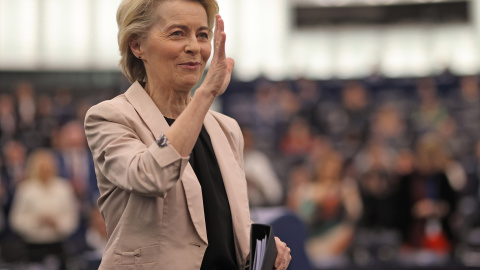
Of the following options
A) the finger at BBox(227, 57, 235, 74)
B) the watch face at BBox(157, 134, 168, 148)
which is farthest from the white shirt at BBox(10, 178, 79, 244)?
the watch face at BBox(157, 134, 168, 148)

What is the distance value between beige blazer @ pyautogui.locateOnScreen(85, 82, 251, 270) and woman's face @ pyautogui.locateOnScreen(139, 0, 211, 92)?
0.37ft

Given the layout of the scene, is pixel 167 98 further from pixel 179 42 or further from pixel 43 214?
pixel 43 214

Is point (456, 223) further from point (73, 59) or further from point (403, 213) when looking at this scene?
point (73, 59)

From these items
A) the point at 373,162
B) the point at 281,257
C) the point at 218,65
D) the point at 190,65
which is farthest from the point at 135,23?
the point at 373,162

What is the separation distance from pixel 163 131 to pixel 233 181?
233mm

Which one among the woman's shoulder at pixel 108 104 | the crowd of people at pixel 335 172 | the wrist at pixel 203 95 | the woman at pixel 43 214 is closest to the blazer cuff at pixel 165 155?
the wrist at pixel 203 95

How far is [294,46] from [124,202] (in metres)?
17.8

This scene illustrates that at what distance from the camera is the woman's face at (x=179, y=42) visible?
70.2 inches

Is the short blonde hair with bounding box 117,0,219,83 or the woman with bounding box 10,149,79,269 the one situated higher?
the short blonde hair with bounding box 117,0,219,83

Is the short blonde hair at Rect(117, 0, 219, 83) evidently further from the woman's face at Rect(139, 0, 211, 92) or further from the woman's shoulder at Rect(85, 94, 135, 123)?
the woman's shoulder at Rect(85, 94, 135, 123)

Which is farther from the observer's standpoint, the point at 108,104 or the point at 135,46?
the point at 135,46

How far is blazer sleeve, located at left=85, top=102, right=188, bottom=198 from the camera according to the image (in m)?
1.56

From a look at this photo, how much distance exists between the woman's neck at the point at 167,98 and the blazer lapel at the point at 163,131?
0.03m

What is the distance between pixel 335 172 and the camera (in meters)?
6.69
